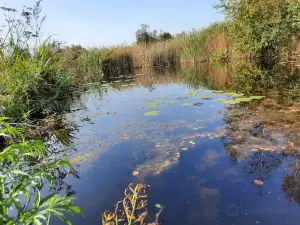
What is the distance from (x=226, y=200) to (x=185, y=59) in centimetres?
1385

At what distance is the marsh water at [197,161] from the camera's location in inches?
72.3

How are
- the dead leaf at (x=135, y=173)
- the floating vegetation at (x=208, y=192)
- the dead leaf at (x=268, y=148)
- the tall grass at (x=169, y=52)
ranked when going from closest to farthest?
the floating vegetation at (x=208, y=192)
the dead leaf at (x=135, y=173)
the dead leaf at (x=268, y=148)
the tall grass at (x=169, y=52)

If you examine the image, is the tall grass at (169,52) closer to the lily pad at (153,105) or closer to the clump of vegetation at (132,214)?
the lily pad at (153,105)

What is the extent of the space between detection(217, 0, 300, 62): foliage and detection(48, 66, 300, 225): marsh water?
770 cm

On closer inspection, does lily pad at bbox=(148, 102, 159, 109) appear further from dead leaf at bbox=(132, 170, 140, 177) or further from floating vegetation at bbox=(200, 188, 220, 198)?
floating vegetation at bbox=(200, 188, 220, 198)

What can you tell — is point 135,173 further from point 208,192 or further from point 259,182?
point 259,182

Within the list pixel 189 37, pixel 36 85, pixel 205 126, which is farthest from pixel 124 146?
pixel 189 37

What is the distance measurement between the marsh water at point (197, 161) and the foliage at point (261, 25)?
7700 millimetres

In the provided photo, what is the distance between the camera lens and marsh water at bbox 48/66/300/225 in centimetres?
184

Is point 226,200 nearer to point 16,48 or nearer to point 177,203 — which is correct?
point 177,203

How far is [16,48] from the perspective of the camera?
16.8 ft

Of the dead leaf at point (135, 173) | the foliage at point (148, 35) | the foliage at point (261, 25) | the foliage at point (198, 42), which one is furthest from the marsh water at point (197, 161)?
the foliage at point (148, 35)

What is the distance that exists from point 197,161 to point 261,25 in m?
10.7

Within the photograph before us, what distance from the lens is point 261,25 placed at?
1131 cm
